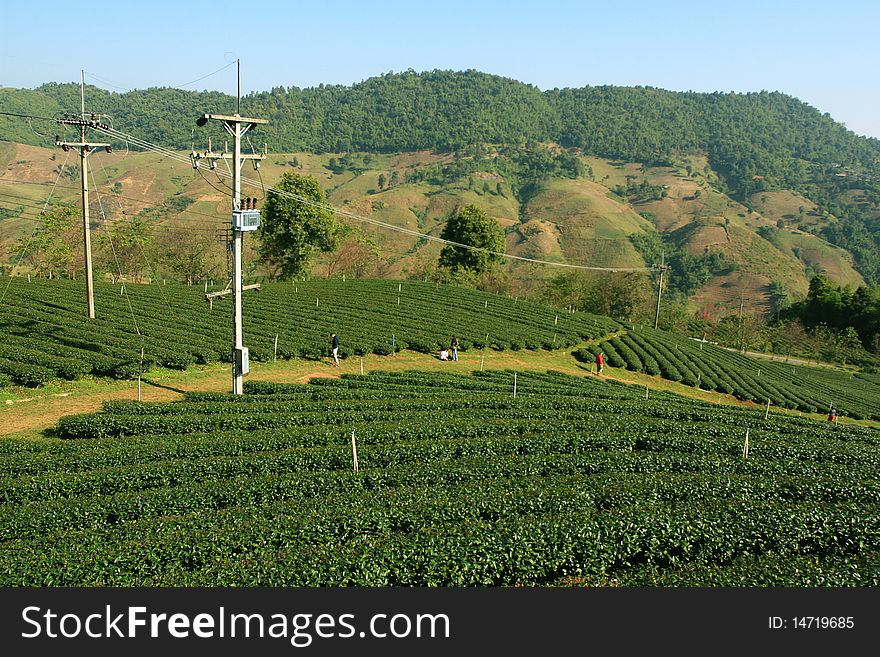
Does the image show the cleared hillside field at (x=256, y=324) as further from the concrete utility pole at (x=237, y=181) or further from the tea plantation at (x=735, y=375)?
the concrete utility pole at (x=237, y=181)

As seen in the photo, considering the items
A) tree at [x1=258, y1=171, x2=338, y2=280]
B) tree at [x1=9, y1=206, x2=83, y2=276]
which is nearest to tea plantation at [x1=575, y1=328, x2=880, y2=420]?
tree at [x1=258, y1=171, x2=338, y2=280]

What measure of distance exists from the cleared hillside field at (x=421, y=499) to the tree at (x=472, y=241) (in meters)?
54.4

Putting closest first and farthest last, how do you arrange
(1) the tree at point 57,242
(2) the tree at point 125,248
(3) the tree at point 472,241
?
(1) the tree at point 57,242
(2) the tree at point 125,248
(3) the tree at point 472,241

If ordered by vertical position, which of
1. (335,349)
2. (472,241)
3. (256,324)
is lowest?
(335,349)

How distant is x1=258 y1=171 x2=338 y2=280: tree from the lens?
237ft

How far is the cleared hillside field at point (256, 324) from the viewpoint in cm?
3189

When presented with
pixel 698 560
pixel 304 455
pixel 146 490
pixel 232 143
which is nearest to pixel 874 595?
pixel 698 560

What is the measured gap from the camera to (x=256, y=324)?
4269cm

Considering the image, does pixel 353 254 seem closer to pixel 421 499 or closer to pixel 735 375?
pixel 735 375

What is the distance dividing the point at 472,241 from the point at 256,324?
43271 millimetres

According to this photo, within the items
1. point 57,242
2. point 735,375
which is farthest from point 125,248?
point 735,375

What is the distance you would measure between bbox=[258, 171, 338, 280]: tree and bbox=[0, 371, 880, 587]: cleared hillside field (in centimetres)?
4675

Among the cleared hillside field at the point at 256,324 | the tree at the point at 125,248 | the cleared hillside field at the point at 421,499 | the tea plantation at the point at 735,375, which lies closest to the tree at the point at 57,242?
the tree at the point at 125,248

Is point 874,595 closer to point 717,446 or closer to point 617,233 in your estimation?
point 717,446
